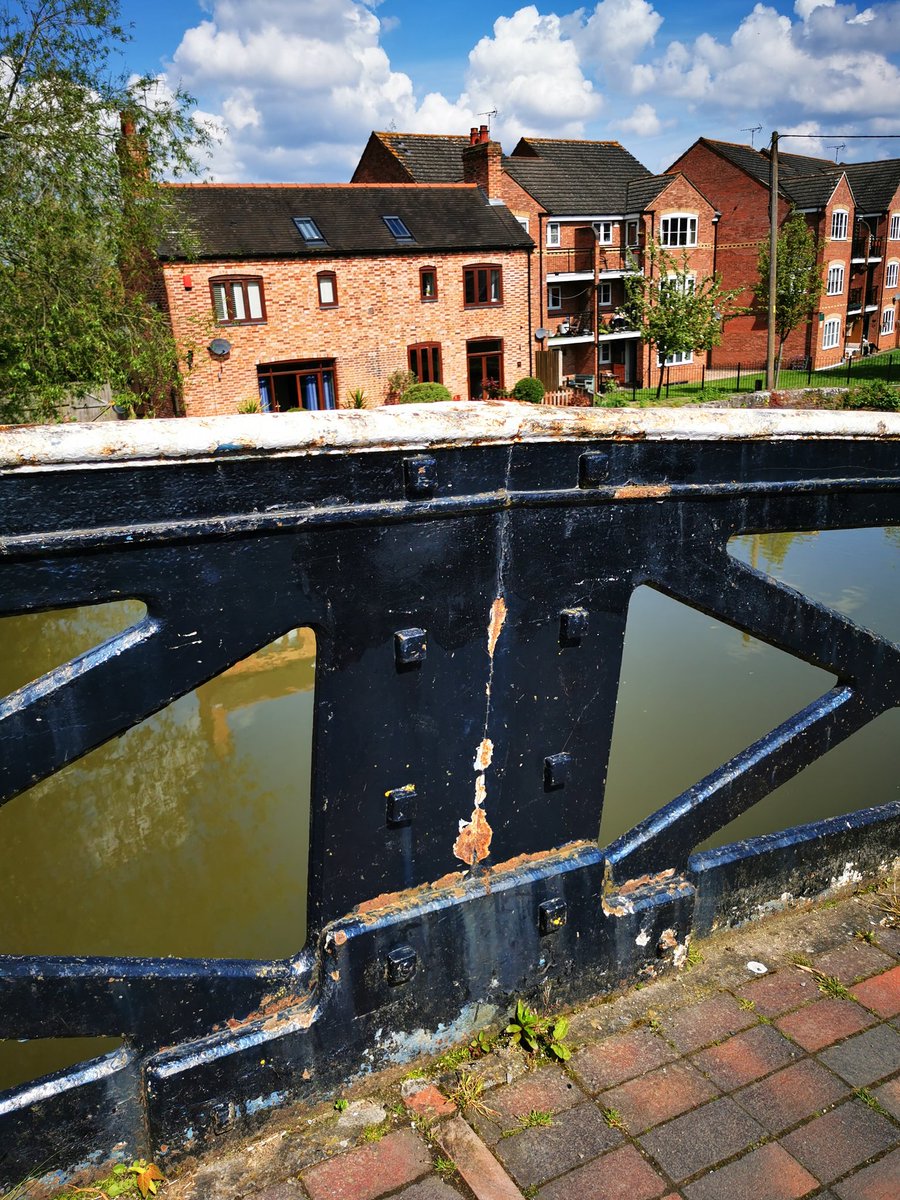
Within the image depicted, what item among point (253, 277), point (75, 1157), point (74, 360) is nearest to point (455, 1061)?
point (75, 1157)

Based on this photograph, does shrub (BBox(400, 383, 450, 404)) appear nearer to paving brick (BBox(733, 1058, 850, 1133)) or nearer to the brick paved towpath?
the brick paved towpath

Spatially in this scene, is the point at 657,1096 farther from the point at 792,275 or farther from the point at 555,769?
the point at 792,275

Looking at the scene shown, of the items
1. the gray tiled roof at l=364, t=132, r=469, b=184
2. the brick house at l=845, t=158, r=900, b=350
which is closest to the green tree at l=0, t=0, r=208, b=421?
the gray tiled roof at l=364, t=132, r=469, b=184

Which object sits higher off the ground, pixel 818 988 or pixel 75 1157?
pixel 75 1157

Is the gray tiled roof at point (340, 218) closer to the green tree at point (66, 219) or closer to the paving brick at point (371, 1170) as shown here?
the green tree at point (66, 219)

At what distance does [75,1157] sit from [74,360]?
14.6m

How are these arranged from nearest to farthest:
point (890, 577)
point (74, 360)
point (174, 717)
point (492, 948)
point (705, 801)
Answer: point (492, 948) < point (705, 801) < point (174, 717) < point (890, 577) < point (74, 360)

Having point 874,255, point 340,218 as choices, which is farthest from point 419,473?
point 874,255

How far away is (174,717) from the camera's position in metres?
6.80

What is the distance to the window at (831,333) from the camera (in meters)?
40.4

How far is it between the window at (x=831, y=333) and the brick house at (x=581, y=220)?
7578mm

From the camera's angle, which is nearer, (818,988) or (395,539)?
(395,539)

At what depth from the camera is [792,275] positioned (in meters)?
35.4

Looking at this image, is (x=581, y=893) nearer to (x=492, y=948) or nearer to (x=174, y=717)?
(x=492, y=948)
